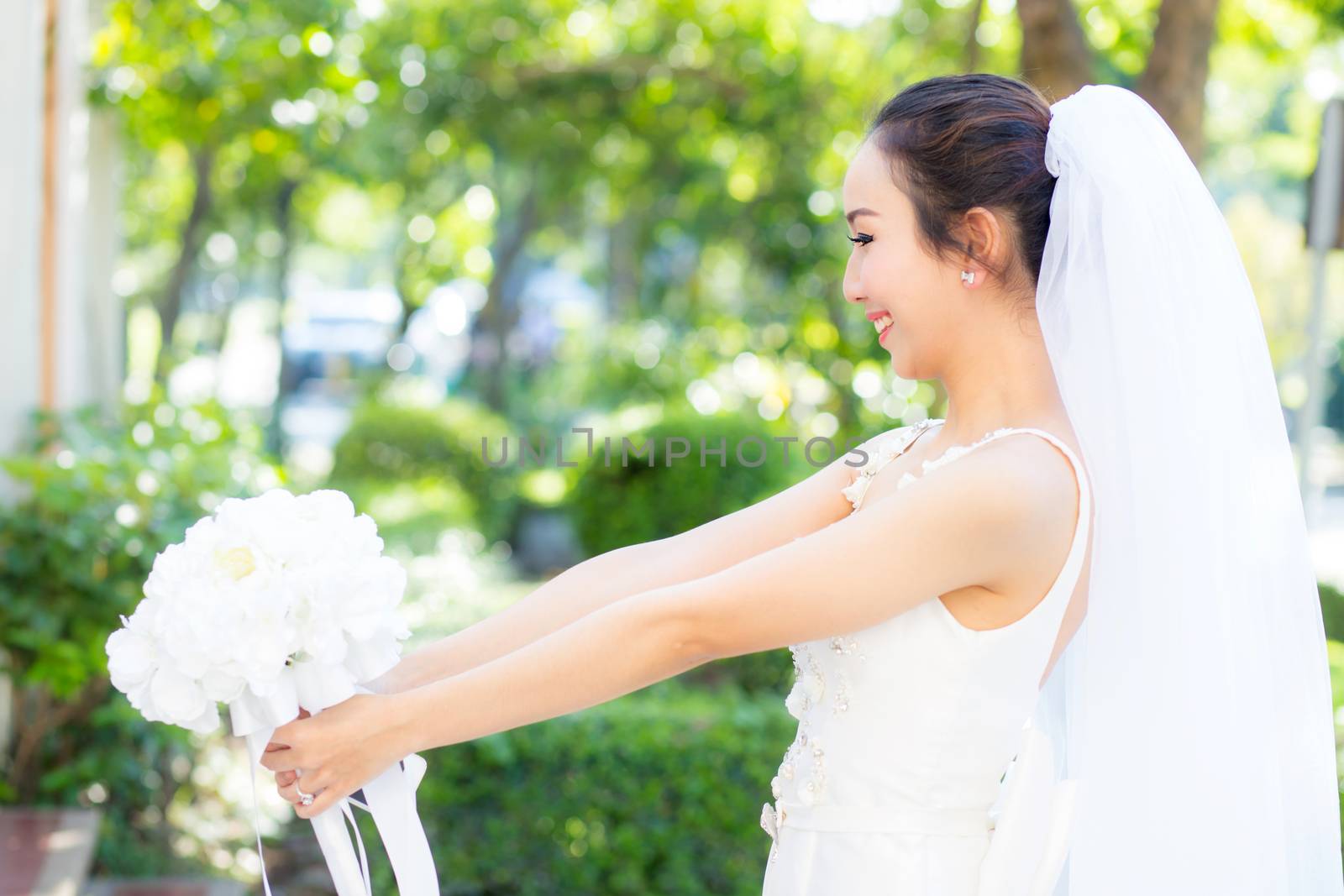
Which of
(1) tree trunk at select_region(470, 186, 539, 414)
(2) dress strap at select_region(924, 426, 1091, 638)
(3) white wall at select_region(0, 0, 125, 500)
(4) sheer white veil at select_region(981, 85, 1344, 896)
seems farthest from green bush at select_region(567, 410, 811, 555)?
(1) tree trunk at select_region(470, 186, 539, 414)

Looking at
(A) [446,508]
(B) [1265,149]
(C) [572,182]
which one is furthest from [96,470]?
(B) [1265,149]

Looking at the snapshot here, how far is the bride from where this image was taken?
1642 mm

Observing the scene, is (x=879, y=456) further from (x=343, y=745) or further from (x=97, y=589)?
(x=97, y=589)

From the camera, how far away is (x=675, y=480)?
8.05 m

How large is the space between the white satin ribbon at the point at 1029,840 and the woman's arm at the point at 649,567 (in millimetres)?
467

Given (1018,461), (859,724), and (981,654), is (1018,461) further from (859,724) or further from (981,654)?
(859,724)

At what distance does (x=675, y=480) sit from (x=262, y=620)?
6483mm

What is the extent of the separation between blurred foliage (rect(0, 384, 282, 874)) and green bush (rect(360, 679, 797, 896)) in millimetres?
956

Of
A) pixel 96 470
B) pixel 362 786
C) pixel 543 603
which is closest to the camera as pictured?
pixel 362 786

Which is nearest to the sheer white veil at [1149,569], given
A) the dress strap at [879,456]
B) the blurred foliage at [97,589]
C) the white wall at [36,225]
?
the dress strap at [879,456]

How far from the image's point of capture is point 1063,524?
164 cm

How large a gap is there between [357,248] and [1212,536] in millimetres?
23334

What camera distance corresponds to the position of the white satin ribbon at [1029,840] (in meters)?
1.77

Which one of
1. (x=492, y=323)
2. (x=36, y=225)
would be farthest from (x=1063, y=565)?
(x=492, y=323)
